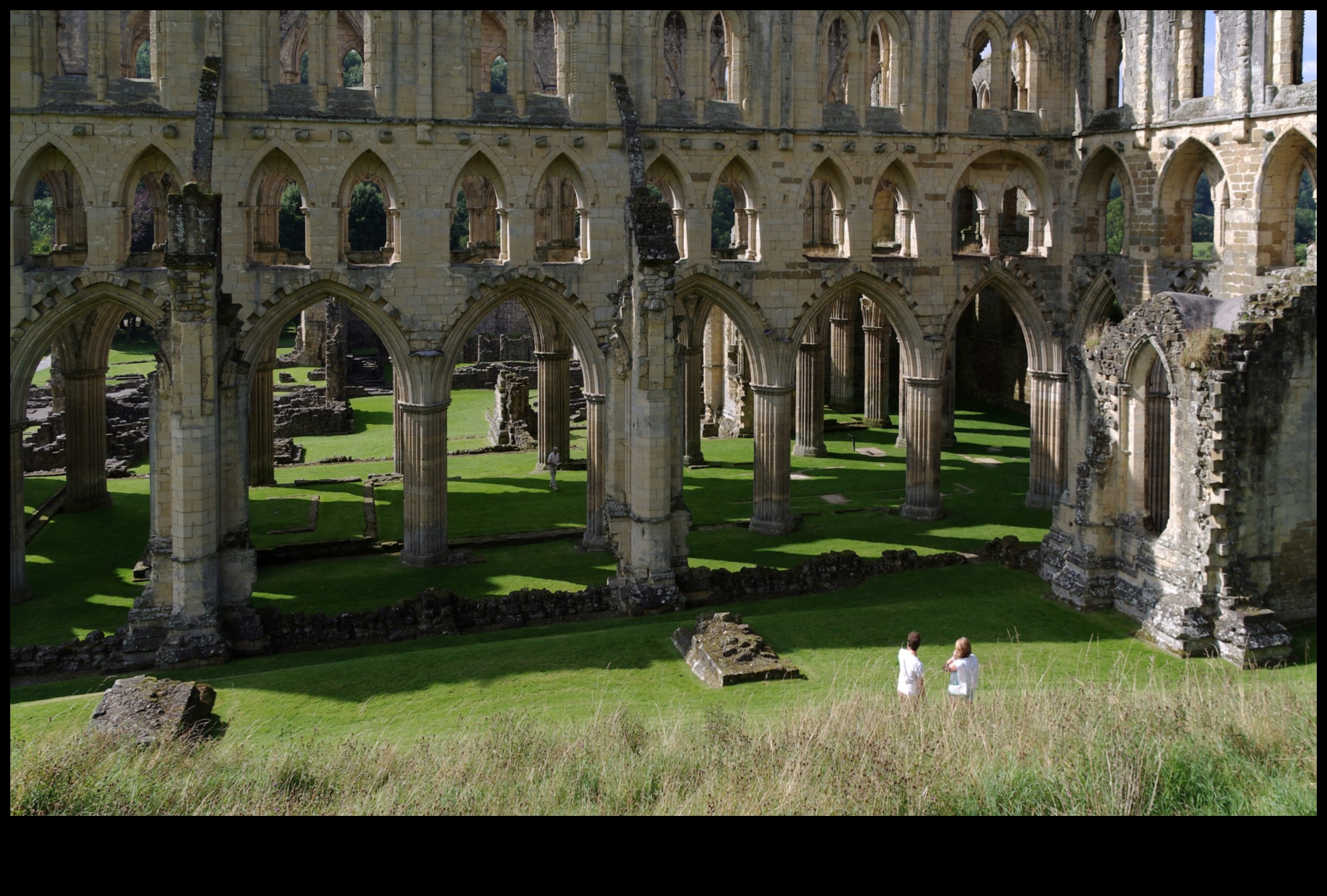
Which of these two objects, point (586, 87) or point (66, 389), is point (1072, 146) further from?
point (66, 389)

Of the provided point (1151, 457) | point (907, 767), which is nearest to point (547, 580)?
point (1151, 457)

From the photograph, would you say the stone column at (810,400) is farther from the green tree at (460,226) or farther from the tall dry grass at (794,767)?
the green tree at (460,226)

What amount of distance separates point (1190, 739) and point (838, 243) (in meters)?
16.9

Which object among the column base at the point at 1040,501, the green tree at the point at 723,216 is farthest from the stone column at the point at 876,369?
the green tree at the point at 723,216

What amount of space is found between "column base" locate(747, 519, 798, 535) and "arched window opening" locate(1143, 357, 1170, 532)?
777 cm

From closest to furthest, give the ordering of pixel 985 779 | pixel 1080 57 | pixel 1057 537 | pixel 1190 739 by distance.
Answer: pixel 985 779, pixel 1190 739, pixel 1057 537, pixel 1080 57

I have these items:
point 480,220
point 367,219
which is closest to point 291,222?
point 367,219

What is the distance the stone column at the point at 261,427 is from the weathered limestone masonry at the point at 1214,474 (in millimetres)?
17782

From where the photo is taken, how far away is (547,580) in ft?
76.2

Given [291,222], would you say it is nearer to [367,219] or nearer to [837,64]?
[367,219]

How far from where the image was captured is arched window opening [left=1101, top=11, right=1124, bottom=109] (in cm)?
2677

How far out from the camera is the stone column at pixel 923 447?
89.8 ft

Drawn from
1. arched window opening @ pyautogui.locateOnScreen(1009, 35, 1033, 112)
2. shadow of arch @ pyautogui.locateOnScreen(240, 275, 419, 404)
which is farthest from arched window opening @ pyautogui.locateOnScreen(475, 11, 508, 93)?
arched window opening @ pyautogui.locateOnScreen(1009, 35, 1033, 112)

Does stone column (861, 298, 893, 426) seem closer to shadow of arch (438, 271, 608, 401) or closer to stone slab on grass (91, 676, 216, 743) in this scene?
shadow of arch (438, 271, 608, 401)
